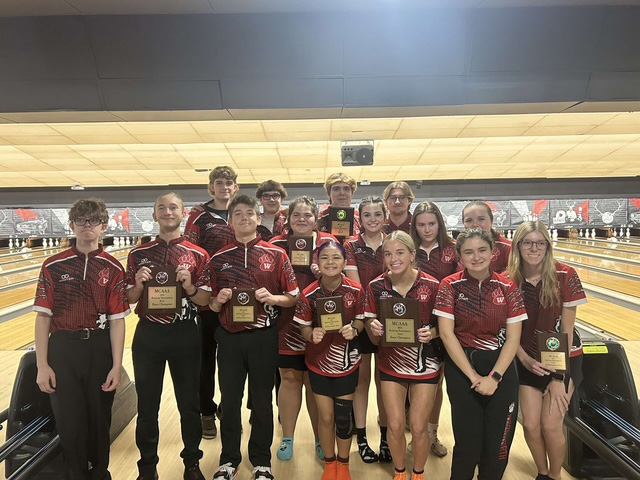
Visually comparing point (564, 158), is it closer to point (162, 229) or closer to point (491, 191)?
point (491, 191)

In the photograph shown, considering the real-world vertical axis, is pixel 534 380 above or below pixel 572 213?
below

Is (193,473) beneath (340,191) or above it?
beneath

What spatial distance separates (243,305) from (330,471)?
2.96ft

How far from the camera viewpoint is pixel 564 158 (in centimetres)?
698

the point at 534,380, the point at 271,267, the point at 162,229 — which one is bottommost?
the point at 534,380

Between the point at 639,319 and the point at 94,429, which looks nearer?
the point at 94,429

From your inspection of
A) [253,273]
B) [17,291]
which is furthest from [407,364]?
[17,291]

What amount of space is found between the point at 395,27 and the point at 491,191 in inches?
302

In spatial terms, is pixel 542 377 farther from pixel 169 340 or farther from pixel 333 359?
pixel 169 340

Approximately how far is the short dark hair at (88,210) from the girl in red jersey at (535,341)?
183 centimetres

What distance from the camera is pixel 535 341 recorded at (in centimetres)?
185

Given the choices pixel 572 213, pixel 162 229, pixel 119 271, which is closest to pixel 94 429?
pixel 119 271

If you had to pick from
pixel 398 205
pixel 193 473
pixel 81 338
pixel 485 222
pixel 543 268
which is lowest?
pixel 193 473

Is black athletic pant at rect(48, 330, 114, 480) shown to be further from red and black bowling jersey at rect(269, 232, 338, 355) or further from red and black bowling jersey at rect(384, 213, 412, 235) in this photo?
red and black bowling jersey at rect(384, 213, 412, 235)
